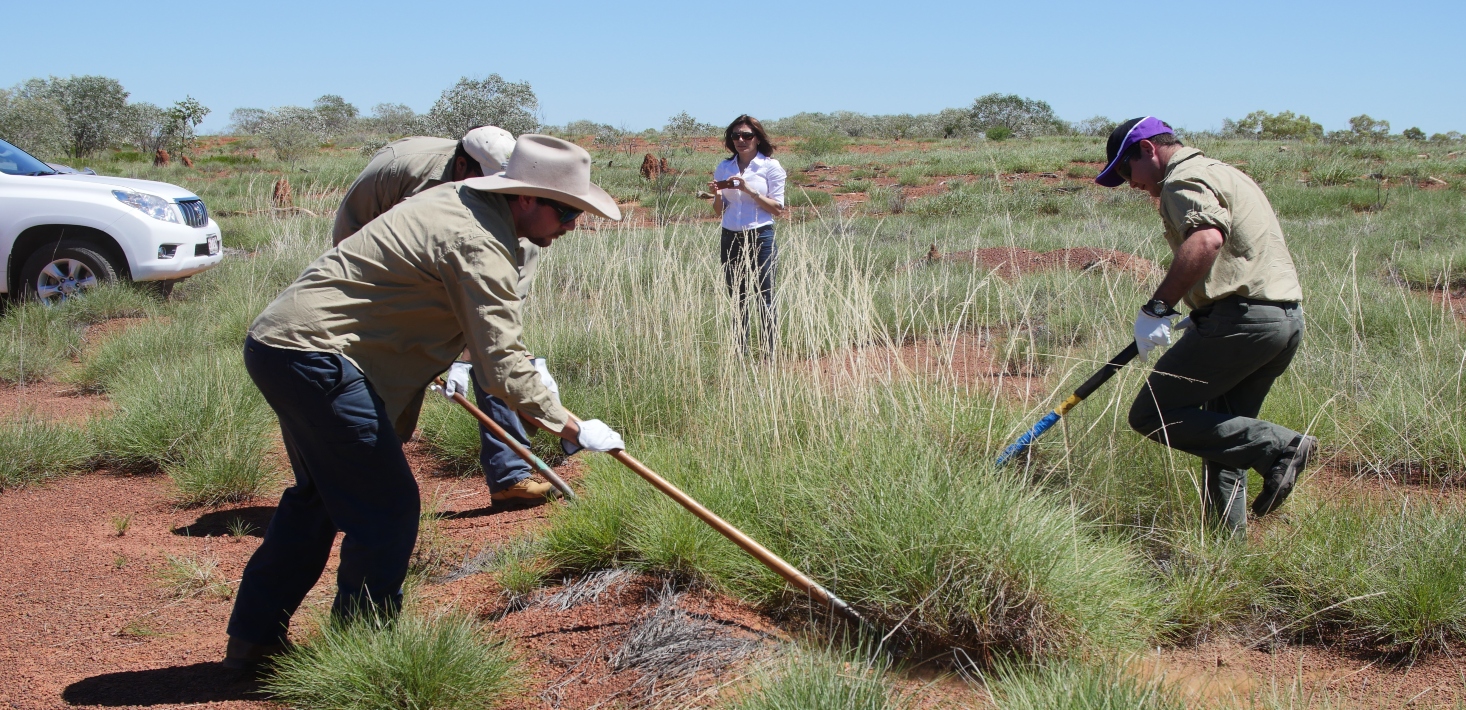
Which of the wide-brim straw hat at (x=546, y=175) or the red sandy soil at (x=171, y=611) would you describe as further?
the red sandy soil at (x=171, y=611)

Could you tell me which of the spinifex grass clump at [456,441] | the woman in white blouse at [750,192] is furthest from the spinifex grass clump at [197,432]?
the woman in white blouse at [750,192]

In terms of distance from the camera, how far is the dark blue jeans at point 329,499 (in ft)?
8.72

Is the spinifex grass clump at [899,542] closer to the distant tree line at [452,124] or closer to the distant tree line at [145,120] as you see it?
the distant tree line at [452,124]

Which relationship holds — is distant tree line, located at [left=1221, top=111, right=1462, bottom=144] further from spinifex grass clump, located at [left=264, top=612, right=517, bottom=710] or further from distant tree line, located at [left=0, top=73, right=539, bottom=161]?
spinifex grass clump, located at [left=264, top=612, right=517, bottom=710]

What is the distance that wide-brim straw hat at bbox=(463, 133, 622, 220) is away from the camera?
8.91 feet

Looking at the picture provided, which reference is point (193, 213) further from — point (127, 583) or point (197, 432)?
point (127, 583)

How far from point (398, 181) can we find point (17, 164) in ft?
22.6

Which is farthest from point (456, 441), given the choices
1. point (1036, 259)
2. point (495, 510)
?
point (1036, 259)

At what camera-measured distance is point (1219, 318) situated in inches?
140

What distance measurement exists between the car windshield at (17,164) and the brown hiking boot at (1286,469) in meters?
9.73

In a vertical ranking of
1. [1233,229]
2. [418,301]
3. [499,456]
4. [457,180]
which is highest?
[457,180]

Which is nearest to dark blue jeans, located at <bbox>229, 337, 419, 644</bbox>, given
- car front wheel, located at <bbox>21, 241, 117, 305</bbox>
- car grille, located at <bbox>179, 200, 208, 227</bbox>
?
car front wheel, located at <bbox>21, 241, 117, 305</bbox>

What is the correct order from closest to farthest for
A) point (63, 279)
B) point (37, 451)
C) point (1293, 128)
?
1. point (37, 451)
2. point (63, 279)
3. point (1293, 128)

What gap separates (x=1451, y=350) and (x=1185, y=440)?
123 inches
